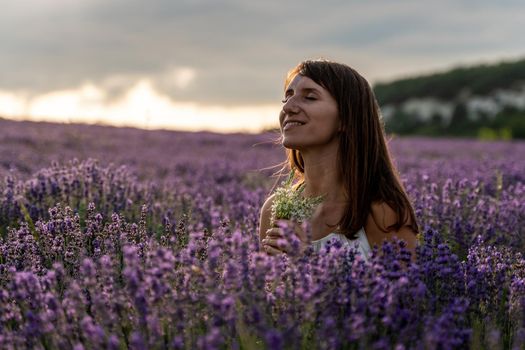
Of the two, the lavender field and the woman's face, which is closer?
the lavender field

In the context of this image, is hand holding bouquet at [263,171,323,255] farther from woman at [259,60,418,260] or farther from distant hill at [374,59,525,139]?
distant hill at [374,59,525,139]

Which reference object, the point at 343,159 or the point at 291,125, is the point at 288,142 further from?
the point at 343,159

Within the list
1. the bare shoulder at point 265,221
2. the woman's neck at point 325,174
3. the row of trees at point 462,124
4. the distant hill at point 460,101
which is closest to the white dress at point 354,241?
the woman's neck at point 325,174

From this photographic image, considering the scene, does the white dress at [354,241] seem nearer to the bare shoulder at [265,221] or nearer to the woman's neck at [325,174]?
the woman's neck at [325,174]

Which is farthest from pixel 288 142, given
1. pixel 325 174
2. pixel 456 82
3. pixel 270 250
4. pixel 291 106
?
pixel 456 82

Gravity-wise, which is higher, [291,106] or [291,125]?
[291,106]

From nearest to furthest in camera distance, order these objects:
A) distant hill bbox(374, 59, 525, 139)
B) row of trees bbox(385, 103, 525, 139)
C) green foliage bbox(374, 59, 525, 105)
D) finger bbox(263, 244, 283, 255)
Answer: finger bbox(263, 244, 283, 255) → row of trees bbox(385, 103, 525, 139) → distant hill bbox(374, 59, 525, 139) → green foliage bbox(374, 59, 525, 105)

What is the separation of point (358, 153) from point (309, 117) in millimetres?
365

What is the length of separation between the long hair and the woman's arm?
0.06 ft

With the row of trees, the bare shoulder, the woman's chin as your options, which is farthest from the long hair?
the row of trees

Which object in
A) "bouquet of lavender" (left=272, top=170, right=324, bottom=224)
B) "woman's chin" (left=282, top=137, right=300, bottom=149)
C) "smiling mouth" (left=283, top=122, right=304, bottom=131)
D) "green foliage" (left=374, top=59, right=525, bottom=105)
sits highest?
"green foliage" (left=374, top=59, right=525, bottom=105)

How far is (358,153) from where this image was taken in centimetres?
402

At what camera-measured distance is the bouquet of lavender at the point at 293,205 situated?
398cm

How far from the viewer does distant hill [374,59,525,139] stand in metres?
34.0
